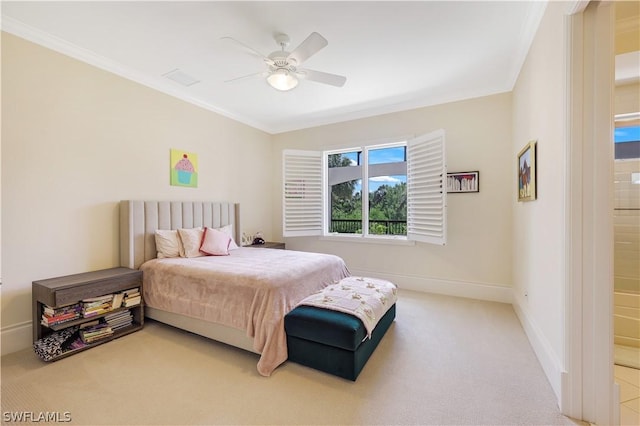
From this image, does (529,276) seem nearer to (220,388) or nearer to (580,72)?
(580,72)

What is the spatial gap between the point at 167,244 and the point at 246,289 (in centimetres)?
153

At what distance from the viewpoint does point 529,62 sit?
2.54 metres

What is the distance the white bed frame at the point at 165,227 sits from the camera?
239 cm

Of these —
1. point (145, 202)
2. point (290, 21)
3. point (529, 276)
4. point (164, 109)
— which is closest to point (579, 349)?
point (529, 276)

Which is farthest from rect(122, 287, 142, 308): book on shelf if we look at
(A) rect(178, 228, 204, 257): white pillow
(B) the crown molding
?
(B) the crown molding

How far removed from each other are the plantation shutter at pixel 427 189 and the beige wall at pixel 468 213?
38cm

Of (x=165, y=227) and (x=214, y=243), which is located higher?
(x=165, y=227)

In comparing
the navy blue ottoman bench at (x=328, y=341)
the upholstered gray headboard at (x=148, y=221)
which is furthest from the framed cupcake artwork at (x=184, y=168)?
the navy blue ottoman bench at (x=328, y=341)

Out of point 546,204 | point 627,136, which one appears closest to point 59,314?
point 546,204

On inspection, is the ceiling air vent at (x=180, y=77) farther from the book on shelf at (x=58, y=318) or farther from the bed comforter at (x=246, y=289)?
the book on shelf at (x=58, y=318)

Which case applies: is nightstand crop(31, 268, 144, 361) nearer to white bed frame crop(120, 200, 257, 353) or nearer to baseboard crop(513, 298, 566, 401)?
white bed frame crop(120, 200, 257, 353)

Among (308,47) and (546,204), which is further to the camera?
(308,47)

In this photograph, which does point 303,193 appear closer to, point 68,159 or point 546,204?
point 68,159

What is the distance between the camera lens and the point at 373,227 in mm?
4523
